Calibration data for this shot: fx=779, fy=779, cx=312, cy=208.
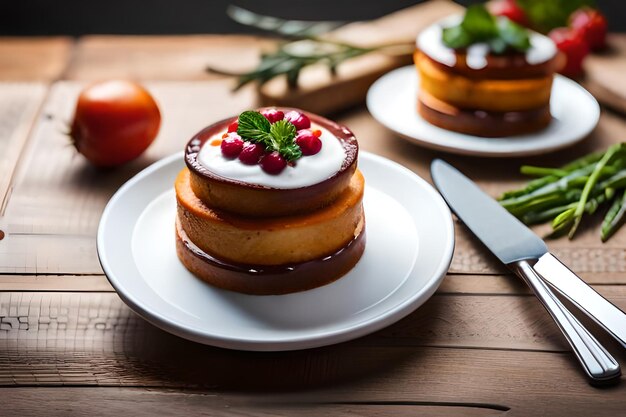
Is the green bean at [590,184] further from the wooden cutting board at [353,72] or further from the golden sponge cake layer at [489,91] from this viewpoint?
the wooden cutting board at [353,72]

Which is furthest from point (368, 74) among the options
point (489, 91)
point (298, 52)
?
point (489, 91)

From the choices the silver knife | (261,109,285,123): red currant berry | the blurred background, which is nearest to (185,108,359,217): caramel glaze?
(261,109,285,123): red currant berry

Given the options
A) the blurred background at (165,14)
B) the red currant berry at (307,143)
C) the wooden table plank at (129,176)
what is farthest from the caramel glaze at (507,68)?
the blurred background at (165,14)

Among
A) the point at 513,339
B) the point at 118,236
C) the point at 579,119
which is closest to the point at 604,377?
the point at 513,339

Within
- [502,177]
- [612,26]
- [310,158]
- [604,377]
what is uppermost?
[310,158]

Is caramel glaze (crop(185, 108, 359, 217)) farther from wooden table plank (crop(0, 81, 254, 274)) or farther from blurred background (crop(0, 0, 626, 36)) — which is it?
blurred background (crop(0, 0, 626, 36))

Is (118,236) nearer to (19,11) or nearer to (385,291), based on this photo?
(385,291)

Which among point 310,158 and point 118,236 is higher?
point 310,158
